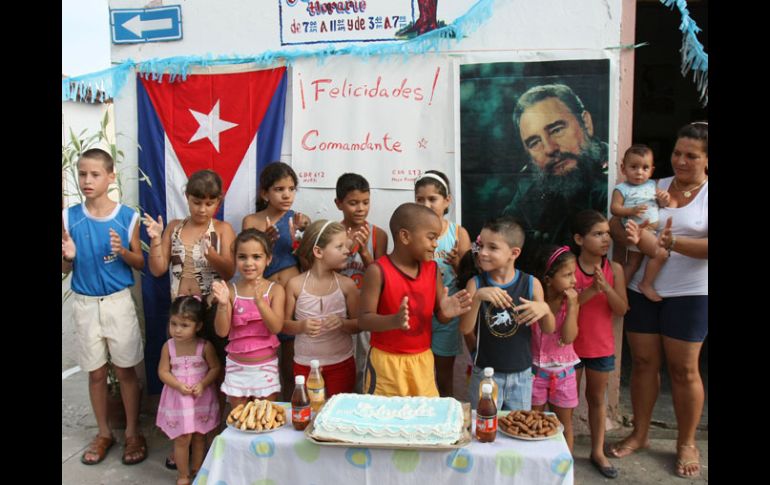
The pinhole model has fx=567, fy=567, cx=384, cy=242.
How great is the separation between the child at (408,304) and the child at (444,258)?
55cm

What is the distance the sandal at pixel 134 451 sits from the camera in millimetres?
3990

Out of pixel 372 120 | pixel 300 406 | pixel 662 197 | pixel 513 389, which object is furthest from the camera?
pixel 372 120

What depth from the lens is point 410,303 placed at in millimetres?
3105

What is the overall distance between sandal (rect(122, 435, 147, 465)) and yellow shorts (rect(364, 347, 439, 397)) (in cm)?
195

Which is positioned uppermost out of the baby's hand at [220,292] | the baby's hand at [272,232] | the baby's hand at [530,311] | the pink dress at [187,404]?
the baby's hand at [272,232]

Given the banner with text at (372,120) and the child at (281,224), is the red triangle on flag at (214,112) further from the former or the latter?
the child at (281,224)

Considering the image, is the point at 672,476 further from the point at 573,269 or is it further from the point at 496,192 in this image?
the point at 496,192

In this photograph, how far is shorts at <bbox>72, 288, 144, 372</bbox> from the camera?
152 inches

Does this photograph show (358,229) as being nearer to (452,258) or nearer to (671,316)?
(452,258)

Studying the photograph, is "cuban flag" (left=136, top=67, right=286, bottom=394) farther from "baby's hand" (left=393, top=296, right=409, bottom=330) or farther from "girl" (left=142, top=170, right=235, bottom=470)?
"baby's hand" (left=393, top=296, right=409, bottom=330)

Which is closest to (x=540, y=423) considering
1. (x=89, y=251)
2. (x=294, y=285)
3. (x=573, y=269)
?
(x=573, y=269)

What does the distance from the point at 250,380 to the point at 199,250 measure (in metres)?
0.99

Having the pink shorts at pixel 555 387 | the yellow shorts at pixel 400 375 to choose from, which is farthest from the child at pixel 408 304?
the pink shorts at pixel 555 387

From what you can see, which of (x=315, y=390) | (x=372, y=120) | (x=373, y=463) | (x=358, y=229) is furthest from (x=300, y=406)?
(x=372, y=120)
